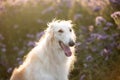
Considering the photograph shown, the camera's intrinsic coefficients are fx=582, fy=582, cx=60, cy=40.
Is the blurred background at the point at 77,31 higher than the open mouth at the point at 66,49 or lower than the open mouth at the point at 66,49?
higher

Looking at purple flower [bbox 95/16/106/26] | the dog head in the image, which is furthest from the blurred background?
the dog head

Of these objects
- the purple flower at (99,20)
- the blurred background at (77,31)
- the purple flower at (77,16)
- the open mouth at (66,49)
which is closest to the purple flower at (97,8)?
the blurred background at (77,31)

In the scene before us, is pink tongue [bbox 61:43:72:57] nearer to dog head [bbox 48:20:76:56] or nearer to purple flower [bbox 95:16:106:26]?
dog head [bbox 48:20:76:56]

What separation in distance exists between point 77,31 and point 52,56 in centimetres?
339

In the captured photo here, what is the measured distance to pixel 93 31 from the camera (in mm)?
14234

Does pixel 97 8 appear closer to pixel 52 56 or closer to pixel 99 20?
pixel 99 20

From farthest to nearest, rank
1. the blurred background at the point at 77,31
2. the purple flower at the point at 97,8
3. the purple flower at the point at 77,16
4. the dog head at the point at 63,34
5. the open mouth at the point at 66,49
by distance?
1. the purple flower at the point at 77,16
2. the purple flower at the point at 97,8
3. the blurred background at the point at 77,31
4. the open mouth at the point at 66,49
5. the dog head at the point at 63,34

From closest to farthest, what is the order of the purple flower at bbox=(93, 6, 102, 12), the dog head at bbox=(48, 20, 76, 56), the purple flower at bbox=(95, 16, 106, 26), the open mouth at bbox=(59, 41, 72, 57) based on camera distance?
the dog head at bbox=(48, 20, 76, 56), the open mouth at bbox=(59, 41, 72, 57), the purple flower at bbox=(95, 16, 106, 26), the purple flower at bbox=(93, 6, 102, 12)

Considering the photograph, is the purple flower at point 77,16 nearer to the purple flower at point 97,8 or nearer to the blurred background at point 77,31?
the blurred background at point 77,31

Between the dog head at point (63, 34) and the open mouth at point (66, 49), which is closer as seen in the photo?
the dog head at point (63, 34)

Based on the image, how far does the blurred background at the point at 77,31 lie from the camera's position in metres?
13.1

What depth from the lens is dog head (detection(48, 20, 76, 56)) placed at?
35.3 ft

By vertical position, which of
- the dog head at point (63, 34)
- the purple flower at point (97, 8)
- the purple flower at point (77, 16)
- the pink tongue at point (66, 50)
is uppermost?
the purple flower at point (77, 16)

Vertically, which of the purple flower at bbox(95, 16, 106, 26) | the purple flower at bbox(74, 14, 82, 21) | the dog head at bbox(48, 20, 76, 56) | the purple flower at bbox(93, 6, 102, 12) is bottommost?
the dog head at bbox(48, 20, 76, 56)
